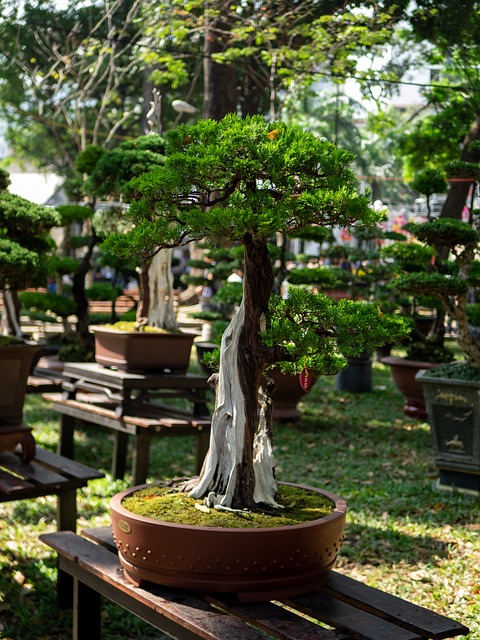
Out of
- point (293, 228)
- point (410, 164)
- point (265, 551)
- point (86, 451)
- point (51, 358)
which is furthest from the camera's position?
point (410, 164)

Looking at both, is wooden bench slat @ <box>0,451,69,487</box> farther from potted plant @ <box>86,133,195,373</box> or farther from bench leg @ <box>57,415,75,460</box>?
bench leg @ <box>57,415,75,460</box>

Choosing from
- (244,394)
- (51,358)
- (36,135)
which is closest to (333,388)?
(51,358)

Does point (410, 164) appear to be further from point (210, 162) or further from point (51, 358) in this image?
point (210, 162)

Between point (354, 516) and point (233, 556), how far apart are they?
115 inches

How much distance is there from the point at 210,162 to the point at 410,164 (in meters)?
10.8

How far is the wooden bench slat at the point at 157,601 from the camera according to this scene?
248cm

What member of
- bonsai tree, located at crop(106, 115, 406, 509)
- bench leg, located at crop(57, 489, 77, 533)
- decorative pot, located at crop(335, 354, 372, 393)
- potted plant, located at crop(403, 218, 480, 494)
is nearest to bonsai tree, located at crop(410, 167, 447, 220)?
potted plant, located at crop(403, 218, 480, 494)

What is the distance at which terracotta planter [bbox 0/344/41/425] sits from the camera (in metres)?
4.52

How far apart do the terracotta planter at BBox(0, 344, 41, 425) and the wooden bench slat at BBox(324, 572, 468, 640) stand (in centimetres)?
222

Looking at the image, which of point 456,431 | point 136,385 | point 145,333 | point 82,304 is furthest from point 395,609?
point 82,304

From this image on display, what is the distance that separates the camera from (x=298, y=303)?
2924mm

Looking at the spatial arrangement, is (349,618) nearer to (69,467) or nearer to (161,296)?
(69,467)

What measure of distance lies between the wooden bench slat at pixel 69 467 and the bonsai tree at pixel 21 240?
0.92m

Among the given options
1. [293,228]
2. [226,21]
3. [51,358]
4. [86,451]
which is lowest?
[86,451]
